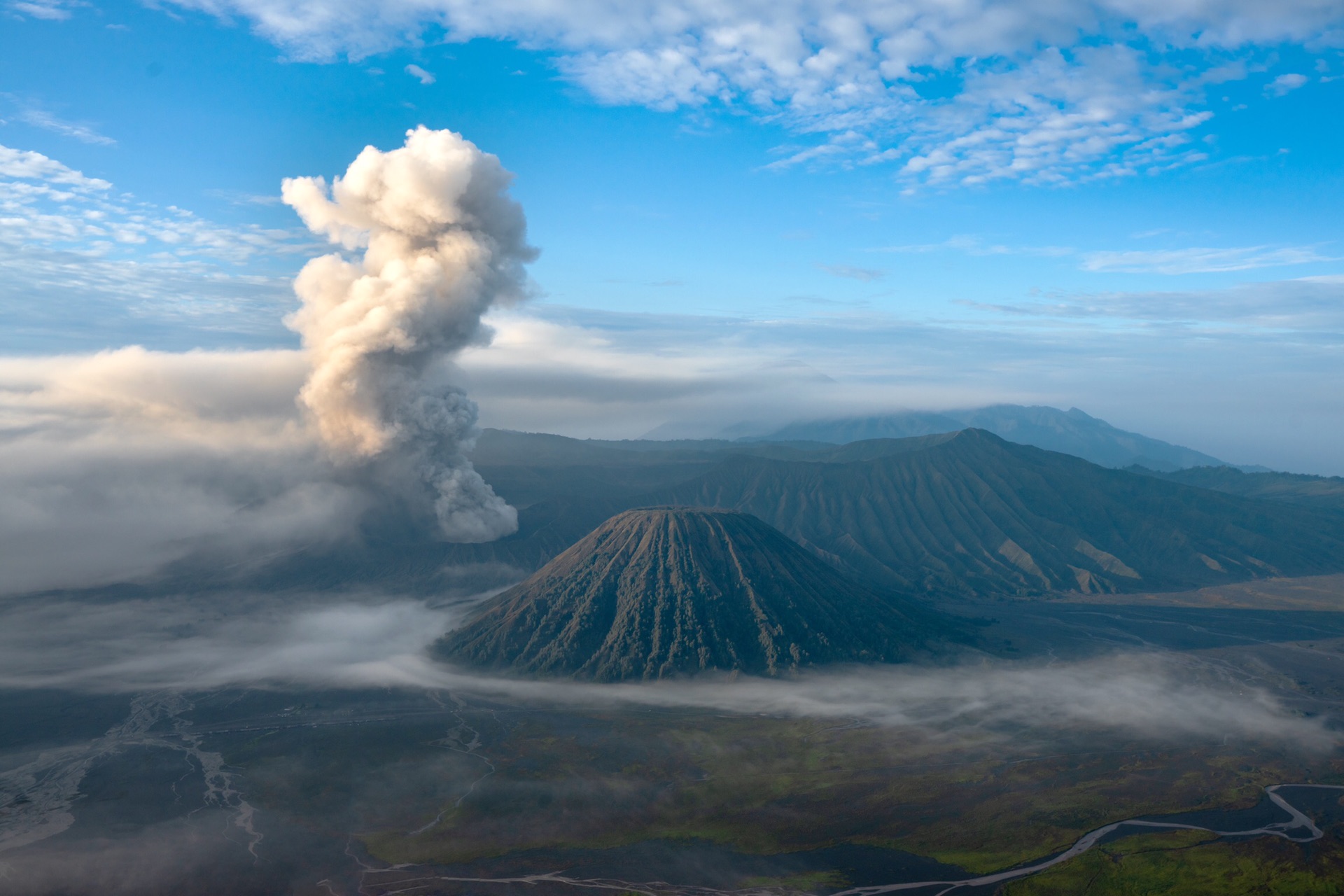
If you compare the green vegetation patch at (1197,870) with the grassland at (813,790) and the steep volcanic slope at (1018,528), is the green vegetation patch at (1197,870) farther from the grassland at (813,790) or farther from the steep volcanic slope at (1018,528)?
the steep volcanic slope at (1018,528)

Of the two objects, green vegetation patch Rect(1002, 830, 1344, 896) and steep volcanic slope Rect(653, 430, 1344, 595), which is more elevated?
steep volcanic slope Rect(653, 430, 1344, 595)

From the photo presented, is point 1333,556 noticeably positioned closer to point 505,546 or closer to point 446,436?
point 505,546

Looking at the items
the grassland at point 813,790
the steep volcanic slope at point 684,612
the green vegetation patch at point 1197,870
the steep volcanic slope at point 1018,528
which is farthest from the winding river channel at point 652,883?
the steep volcanic slope at point 1018,528

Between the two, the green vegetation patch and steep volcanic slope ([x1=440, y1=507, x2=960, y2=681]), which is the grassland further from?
steep volcanic slope ([x1=440, y1=507, x2=960, y2=681])

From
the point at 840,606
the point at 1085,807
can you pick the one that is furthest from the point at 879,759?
the point at 840,606

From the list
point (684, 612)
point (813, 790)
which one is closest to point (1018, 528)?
point (684, 612)

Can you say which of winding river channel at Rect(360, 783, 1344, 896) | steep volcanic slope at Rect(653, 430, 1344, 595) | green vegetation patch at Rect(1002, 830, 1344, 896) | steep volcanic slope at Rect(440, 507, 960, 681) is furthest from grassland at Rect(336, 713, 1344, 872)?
steep volcanic slope at Rect(653, 430, 1344, 595)

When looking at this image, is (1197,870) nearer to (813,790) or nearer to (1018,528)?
(813,790)
